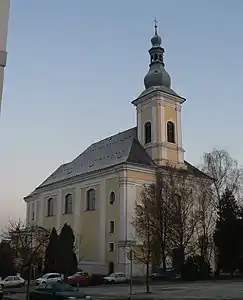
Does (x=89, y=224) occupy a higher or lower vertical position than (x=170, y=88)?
lower

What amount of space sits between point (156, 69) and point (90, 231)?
22.1 metres

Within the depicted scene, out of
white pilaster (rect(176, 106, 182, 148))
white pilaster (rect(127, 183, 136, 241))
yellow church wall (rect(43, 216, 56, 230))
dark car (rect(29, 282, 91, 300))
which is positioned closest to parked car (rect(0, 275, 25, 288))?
white pilaster (rect(127, 183, 136, 241))

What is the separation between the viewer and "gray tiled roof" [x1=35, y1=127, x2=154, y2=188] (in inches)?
1998

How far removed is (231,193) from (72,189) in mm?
20542

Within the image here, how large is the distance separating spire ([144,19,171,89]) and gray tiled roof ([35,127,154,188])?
21.7ft

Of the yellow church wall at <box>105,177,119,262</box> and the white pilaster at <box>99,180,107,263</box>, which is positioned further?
the white pilaster at <box>99,180,107,263</box>

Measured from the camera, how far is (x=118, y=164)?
48.3 m

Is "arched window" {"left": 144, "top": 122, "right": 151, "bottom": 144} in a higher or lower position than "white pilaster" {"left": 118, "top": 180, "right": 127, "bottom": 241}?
higher

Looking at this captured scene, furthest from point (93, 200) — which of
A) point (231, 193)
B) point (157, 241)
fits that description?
point (231, 193)

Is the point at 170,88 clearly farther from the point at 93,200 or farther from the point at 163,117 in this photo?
the point at 93,200

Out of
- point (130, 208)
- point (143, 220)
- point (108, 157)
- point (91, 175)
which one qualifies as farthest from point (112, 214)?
point (108, 157)

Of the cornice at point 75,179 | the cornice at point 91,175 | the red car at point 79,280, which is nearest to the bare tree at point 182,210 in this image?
the cornice at point 91,175

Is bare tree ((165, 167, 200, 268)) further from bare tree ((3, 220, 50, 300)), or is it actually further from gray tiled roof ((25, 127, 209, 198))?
bare tree ((3, 220, 50, 300))

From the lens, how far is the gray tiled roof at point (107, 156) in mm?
50750
